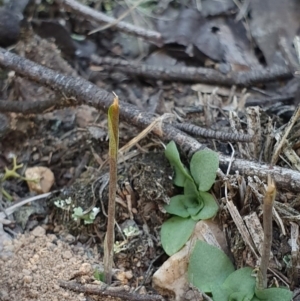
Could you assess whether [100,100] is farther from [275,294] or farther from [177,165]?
[275,294]

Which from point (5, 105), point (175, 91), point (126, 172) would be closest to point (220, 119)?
point (175, 91)

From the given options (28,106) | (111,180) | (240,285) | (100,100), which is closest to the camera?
(111,180)

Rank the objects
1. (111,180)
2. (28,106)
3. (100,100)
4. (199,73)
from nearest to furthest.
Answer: (111,180) < (100,100) < (28,106) < (199,73)

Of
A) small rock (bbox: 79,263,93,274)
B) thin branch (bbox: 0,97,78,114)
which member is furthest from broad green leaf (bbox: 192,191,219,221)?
thin branch (bbox: 0,97,78,114)

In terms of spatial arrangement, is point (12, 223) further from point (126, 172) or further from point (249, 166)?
point (249, 166)

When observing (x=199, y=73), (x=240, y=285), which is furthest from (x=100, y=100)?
(x=240, y=285)

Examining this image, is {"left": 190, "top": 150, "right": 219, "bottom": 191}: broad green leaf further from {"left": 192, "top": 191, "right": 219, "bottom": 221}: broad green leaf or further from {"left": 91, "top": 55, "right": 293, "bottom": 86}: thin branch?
{"left": 91, "top": 55, "right": 293, "bottom": 86}: thin branch

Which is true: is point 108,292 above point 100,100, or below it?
below
